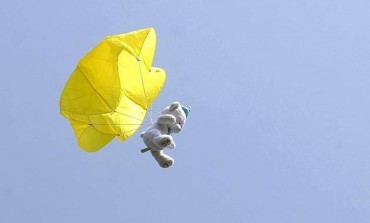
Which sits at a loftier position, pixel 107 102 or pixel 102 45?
pixel 102 45

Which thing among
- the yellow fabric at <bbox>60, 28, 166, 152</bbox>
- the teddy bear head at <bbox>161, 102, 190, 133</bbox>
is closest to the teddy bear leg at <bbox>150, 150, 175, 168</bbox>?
the teddy bear head at <bbox>161, 102, 190, 133</bbox>

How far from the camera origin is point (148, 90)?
47.3 feet

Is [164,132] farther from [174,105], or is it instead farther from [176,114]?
[174,105]

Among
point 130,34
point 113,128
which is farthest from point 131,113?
point 130,34

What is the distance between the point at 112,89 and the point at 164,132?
3.60 feet

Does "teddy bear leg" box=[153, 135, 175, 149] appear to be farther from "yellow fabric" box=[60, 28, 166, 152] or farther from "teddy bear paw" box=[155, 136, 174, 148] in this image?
"yellow fabric" box=[60, 28, 166, 152]

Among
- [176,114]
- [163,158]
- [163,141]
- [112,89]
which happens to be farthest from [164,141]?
[112,89]

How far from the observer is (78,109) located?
44.5 feet

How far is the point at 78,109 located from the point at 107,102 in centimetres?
50

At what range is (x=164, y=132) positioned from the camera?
13.7m

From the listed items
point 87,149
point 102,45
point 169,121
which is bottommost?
point 87,149

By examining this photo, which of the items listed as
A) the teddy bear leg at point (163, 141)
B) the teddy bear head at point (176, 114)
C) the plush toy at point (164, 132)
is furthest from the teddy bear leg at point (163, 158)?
the teddy bear head at point (176, 114)

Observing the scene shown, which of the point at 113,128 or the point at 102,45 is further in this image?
the point at 113,128

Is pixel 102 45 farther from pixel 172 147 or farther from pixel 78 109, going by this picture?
pixel 172 147
